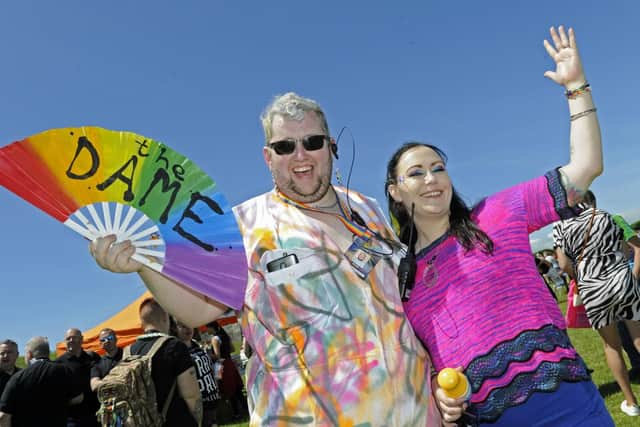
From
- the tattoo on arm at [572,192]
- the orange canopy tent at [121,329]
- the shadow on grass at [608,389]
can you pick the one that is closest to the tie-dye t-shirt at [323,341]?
the tattoo on arm at [572,192]

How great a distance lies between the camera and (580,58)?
7.22 feet

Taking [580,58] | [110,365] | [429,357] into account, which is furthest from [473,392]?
[110,365]

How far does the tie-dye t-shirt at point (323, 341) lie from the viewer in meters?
1.94

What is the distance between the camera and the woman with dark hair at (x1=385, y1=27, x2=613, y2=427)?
1862 millimetres

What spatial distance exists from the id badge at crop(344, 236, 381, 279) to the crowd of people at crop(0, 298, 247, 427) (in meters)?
2.80

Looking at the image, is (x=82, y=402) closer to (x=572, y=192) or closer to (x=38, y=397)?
(x=38, y=397)

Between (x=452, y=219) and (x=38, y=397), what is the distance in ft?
15.2

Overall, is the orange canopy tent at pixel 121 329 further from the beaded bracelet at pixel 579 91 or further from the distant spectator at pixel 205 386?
the beaded bracelet at pixel 579 91

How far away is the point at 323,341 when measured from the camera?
6.52 feet

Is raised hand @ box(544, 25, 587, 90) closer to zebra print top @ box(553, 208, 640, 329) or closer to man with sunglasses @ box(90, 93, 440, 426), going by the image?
man with sunglasses @ box(90, 93, 440, 426)

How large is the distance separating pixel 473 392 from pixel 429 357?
29cm

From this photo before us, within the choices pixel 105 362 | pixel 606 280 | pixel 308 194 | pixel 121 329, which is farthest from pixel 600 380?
pixel 121 329

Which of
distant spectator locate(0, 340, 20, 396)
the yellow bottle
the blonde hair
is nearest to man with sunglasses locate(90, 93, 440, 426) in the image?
the blonde hair

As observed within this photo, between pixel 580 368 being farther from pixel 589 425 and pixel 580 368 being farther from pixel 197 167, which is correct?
pixel 197 167
